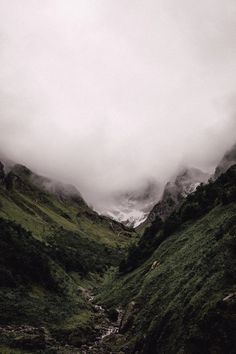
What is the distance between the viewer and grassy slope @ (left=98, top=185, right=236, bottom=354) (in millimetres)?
27062

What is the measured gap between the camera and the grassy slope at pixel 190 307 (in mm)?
27062


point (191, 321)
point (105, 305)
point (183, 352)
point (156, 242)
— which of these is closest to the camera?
point (183, 352)

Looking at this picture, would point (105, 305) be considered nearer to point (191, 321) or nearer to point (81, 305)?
point (81, 305)

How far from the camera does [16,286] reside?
213ft

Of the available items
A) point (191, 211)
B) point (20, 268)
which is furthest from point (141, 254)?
point (20, 268)

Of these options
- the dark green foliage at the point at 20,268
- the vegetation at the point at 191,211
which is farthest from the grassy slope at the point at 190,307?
the dark green foliage at the point at 20,268

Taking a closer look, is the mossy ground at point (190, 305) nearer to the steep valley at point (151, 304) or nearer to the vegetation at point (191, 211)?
the steep valley at point (151, 304)

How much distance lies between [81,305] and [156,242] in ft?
97.8

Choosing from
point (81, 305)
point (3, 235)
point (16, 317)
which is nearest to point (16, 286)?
point (81, 305)

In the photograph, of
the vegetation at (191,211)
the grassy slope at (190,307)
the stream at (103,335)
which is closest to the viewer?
the grassy slope at (190,307)

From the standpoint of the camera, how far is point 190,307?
33.2m

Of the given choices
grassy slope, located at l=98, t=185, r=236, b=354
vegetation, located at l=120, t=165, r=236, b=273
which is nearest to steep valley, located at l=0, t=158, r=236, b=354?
grassy slope, located at l=98, t=185, r=236, b=354

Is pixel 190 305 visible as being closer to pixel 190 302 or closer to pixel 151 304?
pixel 190 302

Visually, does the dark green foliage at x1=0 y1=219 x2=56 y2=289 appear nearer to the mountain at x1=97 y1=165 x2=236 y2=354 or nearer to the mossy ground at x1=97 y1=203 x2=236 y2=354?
the mountain at x1=97 y1=165 x2=236 y2=354
